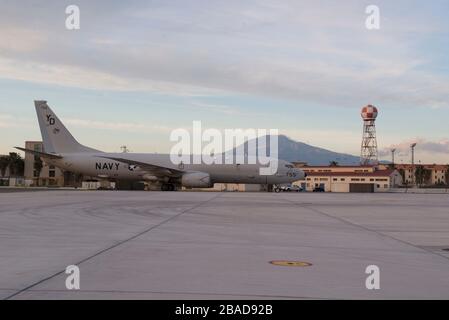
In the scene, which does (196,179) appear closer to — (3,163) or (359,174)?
(359,174)

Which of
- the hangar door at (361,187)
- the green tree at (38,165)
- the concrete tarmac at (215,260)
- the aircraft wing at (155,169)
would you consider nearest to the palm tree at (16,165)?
the green tree at (38,165)

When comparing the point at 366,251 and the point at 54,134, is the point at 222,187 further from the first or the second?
the point at 366,251

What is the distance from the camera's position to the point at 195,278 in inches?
307

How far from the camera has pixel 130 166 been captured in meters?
60.6

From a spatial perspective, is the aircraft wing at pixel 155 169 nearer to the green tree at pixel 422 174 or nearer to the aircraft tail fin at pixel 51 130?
the aircraft tail fin at pixel 51 130

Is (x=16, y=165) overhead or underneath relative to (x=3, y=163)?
underneath

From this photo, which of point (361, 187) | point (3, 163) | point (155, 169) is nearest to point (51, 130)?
point (155, 169)

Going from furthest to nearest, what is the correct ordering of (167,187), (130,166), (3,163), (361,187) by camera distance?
(3,163), (361,187), (167,187), (130,166)

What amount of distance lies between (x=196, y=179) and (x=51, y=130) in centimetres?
1808

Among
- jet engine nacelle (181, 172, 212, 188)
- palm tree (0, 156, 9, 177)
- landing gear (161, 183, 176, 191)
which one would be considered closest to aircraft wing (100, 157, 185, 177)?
jet engine nacelle (181, 172, 212, 188)

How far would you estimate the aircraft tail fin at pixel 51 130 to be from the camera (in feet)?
201
